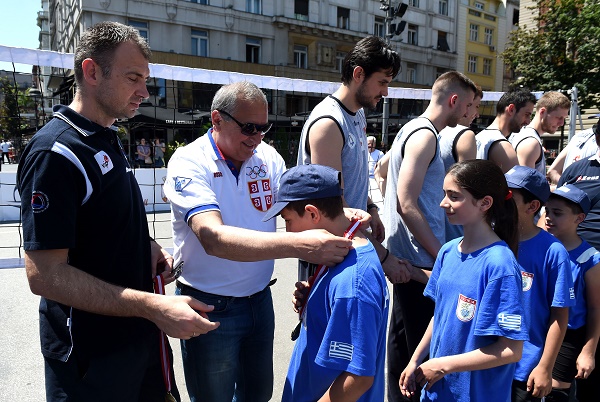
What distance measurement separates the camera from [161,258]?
2.13 metres

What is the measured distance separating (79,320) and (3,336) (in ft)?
10.7

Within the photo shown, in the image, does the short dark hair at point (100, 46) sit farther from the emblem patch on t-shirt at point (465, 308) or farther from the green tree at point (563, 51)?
the green tree at point (563, 51)

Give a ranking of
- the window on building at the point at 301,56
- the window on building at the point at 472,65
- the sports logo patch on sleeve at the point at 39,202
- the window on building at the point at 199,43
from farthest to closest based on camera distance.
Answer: the window on building at the point at 472,65, the window on building at the point at 301,56, the window on building at the point at 199,43, the sports logo patch on sleeve at the point at 39,202

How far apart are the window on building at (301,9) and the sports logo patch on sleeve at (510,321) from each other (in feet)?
106

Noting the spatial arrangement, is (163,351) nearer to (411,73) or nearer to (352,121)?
(352,121)

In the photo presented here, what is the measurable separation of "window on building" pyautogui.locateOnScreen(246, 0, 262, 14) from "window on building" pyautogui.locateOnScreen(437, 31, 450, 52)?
58.0ft

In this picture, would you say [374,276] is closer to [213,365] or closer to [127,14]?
[213,365]

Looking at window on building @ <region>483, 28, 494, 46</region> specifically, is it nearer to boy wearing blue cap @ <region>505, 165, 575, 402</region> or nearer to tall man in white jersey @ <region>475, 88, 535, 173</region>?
tall man in white jersey @ <region>475, 88, 535, 173</region>

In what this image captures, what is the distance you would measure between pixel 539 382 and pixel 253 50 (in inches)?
1191

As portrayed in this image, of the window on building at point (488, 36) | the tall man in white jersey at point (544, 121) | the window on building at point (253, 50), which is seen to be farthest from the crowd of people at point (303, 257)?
the window on building at point (488, 36)

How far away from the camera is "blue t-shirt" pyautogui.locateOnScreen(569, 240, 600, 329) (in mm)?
2746

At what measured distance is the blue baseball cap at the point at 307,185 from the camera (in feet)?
5.64

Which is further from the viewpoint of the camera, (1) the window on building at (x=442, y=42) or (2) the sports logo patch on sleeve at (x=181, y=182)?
(1) the window on building at (x=442, y=42)

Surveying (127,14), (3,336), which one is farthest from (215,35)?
(3,336)
